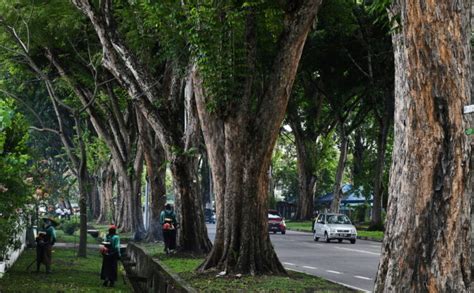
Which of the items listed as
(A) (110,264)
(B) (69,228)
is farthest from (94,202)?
(A) (110,264)

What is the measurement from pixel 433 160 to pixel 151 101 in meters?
11.8

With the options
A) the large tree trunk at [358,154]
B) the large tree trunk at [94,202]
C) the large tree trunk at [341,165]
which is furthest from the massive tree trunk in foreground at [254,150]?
the large tree trunk at [94,202]

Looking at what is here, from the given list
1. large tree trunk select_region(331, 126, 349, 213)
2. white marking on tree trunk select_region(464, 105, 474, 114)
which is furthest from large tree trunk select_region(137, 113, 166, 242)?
white marking on tree trunk select_region(464, 105, 474, 114)

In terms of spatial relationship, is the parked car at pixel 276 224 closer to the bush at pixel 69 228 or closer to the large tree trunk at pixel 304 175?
the large tree trunk at pixel 304 175

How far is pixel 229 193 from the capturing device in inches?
585

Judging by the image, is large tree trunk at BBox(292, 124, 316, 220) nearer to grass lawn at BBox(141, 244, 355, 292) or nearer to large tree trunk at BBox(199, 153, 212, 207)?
large tree trunk at BBox(199, 153, 212, 207)

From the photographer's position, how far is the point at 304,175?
165ft

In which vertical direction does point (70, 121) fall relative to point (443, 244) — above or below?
above

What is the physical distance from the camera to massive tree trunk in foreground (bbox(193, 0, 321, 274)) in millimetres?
14453

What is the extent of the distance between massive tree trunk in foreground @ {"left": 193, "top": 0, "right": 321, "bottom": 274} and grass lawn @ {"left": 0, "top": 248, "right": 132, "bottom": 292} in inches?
118

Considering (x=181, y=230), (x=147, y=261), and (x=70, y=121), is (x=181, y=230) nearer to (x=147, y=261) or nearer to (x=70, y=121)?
(x=147, y=261)

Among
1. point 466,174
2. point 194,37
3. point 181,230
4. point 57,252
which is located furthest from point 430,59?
point 57,252

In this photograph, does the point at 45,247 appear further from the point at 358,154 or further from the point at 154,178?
the point at 358,154

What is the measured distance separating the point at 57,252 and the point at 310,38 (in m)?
14.3
